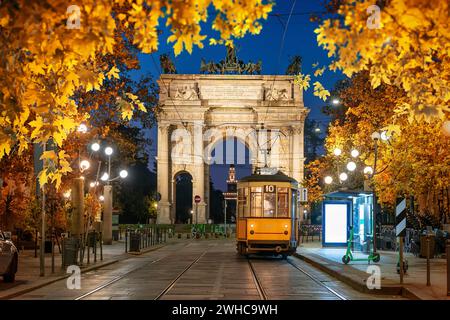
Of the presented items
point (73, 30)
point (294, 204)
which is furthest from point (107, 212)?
point (73, 30)

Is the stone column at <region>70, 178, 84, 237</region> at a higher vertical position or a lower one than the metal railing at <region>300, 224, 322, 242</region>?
higher

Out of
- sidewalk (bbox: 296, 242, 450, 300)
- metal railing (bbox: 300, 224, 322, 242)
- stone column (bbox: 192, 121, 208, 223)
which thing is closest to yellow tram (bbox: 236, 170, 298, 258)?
sidewalk (bbox: 296, 242, 450, 300)

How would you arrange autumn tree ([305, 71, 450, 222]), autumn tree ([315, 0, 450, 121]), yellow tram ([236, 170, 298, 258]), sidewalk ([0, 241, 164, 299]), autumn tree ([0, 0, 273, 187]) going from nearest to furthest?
autumn tree ([0, 0, 273, 187]) < autumn tree ([315, 0, 450, 121]) < sidewalk ([0, 241, 164, 299]) < autumn tree ([305, 71, 450, 222]) < yellow tram ([236, 170, 298, 258])

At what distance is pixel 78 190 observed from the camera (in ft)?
84.0

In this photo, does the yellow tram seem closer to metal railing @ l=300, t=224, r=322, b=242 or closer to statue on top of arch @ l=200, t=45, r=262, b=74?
metal railing @ l=300, t=224, r=322, b=242

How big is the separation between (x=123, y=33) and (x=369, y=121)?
1379 cm

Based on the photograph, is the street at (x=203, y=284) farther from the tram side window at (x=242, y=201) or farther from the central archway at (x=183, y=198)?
the central archway at (x=183, y=198)

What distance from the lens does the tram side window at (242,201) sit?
96.3ft

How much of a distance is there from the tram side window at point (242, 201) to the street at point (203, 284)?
4.08m

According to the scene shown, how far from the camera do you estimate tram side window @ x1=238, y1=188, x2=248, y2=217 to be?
2934cm

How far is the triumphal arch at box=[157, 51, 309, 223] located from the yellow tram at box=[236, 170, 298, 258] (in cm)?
A: 4724

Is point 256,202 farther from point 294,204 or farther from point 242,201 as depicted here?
point 294,204

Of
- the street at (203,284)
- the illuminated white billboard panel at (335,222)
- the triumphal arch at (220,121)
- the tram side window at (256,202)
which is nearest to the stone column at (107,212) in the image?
the illuminated white billboard panel at (335,222)
